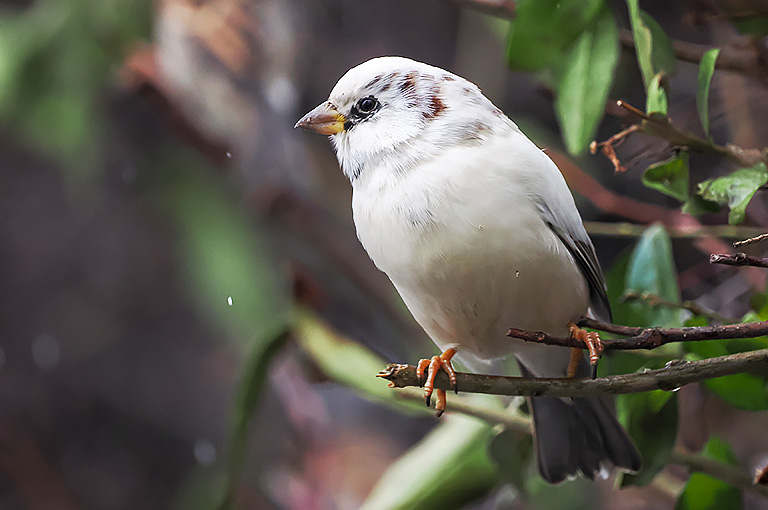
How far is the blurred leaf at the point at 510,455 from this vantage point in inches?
41.7

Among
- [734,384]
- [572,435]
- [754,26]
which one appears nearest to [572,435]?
[572,435]

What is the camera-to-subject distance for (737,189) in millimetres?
792

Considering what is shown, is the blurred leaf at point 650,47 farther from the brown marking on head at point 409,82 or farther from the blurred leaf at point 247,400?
the blurred leaf at point 247,400

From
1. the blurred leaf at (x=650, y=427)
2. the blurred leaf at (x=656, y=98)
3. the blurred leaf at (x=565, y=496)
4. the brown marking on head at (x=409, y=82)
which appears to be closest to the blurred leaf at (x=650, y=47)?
the blurred leaf at (x=656, y=98)

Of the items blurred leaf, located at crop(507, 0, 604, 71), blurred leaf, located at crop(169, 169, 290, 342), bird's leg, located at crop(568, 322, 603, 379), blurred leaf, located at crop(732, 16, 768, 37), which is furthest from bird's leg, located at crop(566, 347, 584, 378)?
blurred leaf, located at crop(169, 169, 290, 342)

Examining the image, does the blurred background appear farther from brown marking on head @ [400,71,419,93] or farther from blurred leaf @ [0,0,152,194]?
brown marking on head @ [400,71,419,93]

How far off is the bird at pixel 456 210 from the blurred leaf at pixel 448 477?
0.83ft

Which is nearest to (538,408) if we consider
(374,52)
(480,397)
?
(480,397)

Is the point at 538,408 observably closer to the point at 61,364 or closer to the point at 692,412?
the point at 692,412

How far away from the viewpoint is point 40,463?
7.49 ft

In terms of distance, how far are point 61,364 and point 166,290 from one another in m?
0.38

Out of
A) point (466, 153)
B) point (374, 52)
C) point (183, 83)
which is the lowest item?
point (183, 83)

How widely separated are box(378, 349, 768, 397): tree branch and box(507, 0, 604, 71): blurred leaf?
1.34 feet

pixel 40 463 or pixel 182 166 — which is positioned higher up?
pixel 182 166
